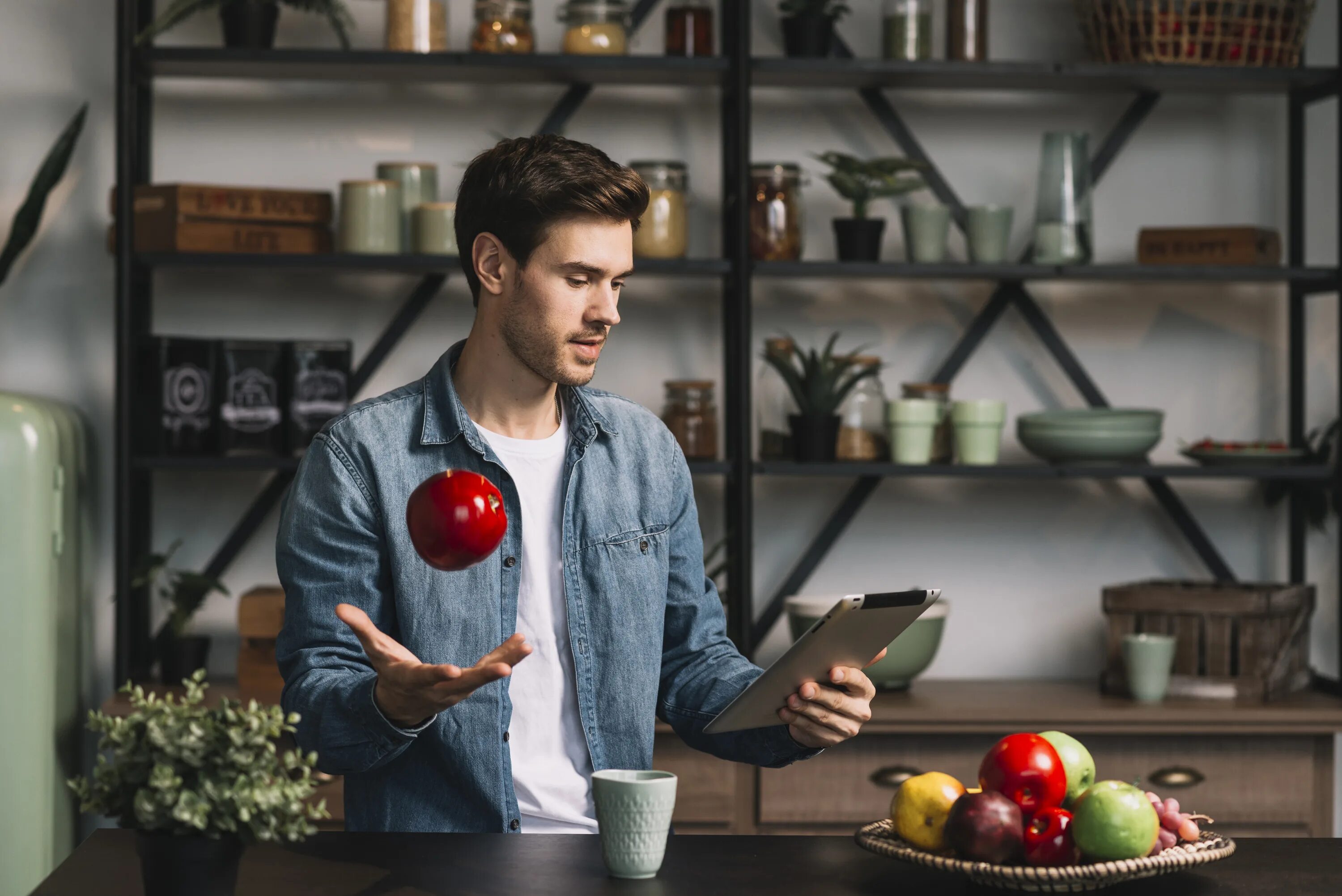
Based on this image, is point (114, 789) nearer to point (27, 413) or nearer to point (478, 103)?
point (27, 413)

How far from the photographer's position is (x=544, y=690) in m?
1.61

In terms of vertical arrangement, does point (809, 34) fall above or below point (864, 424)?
above

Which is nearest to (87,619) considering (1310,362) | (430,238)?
(430,238)

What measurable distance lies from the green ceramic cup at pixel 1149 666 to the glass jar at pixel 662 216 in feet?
3.88

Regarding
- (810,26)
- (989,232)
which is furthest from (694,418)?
(810,26)

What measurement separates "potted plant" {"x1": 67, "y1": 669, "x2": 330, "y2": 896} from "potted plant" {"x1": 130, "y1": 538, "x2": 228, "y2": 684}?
1607 mm

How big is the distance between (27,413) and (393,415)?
1.25 metres

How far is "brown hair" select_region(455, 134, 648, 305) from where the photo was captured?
1.64m

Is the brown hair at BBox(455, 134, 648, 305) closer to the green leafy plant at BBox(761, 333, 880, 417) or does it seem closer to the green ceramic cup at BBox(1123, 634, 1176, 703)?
the green leafy plant at BBox(761, 333, 880, 417)

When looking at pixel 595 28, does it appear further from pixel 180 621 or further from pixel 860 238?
pixel 180 621

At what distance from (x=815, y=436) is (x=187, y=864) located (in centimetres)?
178

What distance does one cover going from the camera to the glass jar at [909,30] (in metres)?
2.87

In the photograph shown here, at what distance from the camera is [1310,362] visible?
3.15m

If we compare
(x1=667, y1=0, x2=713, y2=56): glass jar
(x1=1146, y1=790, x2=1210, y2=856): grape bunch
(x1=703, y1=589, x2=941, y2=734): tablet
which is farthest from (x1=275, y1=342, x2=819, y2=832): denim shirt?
(x1=667, y1=0, x2=713, y2=56): glass jar
